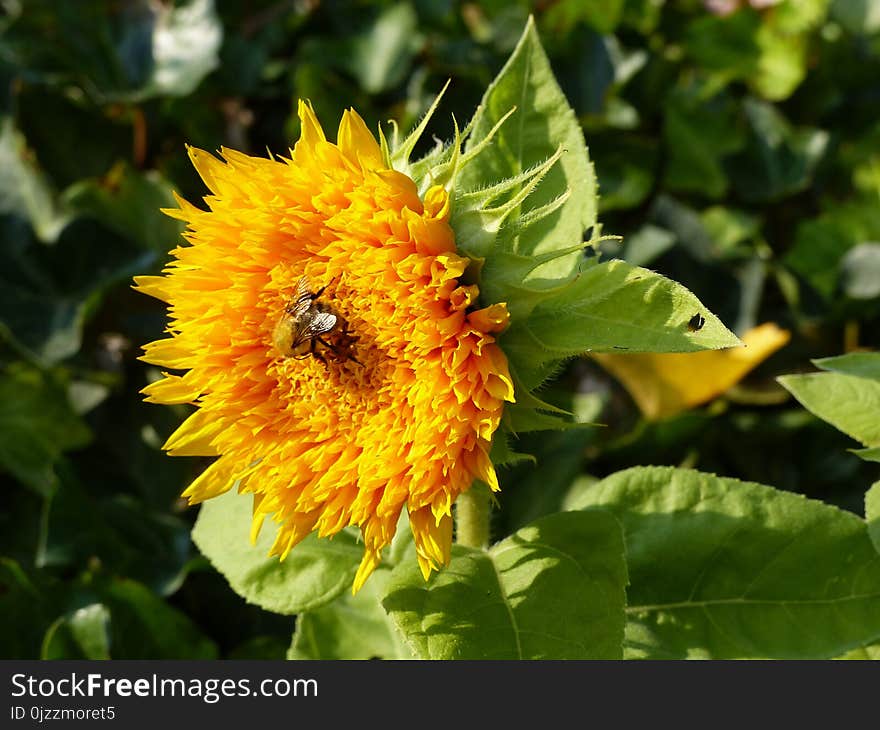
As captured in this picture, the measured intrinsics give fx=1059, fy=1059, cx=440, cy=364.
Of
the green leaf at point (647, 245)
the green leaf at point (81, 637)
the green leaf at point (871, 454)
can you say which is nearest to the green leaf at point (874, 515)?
the green leaf at point (871, 454)

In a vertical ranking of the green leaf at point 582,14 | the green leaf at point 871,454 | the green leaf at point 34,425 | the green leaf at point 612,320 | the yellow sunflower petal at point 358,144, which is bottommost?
the green leaf at point 34,425

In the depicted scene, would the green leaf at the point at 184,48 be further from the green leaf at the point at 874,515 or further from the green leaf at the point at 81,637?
the green leaf at the point at 874,515

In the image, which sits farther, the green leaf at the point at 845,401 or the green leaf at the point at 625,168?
the green leaf at the point at 625,168

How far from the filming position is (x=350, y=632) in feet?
6.59

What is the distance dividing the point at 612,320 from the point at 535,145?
434 millimetres

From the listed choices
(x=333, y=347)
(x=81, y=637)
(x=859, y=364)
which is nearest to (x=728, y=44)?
(x=859, y=364)

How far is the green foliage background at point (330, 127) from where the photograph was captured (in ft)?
8.02

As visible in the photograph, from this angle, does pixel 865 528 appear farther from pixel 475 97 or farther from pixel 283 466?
pixel 475 97

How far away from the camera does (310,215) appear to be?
Answer: 1390 millimetres

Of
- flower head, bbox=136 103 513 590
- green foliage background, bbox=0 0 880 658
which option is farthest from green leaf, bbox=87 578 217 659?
flower head, bbox=136 103 513 590

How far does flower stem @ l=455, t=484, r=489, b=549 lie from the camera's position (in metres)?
1.63

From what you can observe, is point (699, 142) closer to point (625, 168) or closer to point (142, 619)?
point (625, 168)

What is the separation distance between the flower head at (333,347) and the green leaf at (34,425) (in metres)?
1.29

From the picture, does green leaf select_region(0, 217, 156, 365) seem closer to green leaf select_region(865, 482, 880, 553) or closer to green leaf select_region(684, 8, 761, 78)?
green leaf select_region(684, 8, 761, 78)
